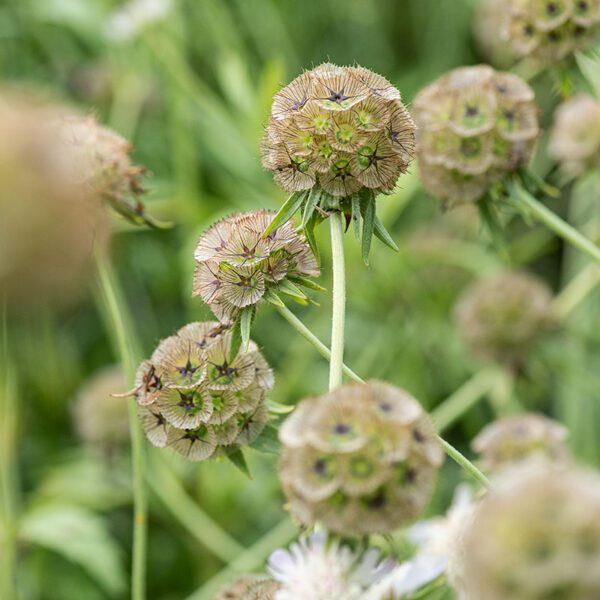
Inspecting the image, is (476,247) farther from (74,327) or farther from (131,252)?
(74,327)

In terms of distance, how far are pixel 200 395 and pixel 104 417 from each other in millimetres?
1139

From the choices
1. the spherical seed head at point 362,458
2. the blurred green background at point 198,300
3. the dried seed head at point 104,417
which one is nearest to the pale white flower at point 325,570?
the spherical seed head at point 362,458

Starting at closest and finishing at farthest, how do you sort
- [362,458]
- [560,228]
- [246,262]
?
1. [362,458]
2. [246,262]
3. [560,228]

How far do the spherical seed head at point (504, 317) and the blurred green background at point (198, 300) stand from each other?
50 mm

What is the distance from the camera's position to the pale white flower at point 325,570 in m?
0.87

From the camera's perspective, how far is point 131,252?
2.64 meters

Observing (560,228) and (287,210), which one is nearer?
(287,210)

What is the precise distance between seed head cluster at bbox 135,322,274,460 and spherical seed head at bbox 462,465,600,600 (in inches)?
17.2

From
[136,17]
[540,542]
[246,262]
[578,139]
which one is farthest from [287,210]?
[136,17]

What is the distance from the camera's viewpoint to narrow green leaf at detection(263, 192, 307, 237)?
1.05 m

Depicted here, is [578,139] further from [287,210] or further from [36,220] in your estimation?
[36,220]

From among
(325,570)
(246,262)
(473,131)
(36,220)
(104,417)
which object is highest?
(104,417)

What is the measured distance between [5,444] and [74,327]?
2.62 feet

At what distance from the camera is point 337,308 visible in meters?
0.96
